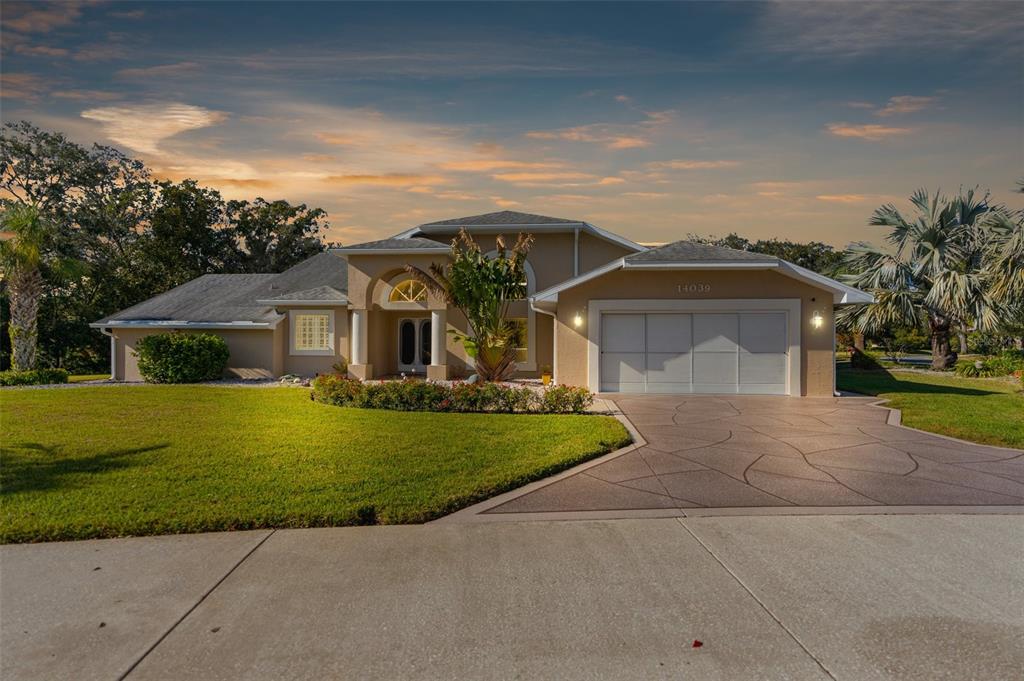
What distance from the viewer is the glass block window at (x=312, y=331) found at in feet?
70.3

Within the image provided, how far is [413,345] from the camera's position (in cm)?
2339

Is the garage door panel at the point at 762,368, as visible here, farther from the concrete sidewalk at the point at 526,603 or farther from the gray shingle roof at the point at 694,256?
the concrete sidewalk at the point at 526,603

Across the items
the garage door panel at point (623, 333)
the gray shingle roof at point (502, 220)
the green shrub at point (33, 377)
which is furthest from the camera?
the gray shingle roof at point (502, 220)

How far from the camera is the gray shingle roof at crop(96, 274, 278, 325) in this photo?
21.3 m

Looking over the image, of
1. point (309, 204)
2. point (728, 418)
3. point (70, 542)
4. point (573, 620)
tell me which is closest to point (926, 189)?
point (728, 418)

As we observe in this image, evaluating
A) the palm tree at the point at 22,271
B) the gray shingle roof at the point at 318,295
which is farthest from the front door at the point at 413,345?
the palm tree at the point at 22,271

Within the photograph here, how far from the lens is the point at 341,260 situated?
26.0 meters

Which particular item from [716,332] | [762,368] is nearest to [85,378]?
[716,332]

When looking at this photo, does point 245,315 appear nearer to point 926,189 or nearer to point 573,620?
point 573,620

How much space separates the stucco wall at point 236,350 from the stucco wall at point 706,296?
11.0m

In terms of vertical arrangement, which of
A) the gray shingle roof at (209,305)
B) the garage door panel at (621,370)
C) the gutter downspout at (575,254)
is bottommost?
the garage door panel at (621,370)

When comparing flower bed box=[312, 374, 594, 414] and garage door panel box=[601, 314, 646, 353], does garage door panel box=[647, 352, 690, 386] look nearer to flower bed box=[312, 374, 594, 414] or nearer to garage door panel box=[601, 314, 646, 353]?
garage door panel box=[601, 314, 646, 353]

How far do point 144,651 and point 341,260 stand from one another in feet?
78.7

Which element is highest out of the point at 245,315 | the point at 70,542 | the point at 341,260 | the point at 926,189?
the point at 926,189
